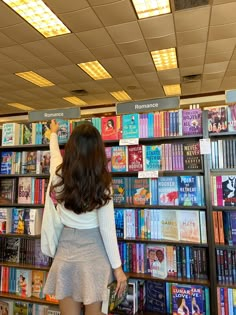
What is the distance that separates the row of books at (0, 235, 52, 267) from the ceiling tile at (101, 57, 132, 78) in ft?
10.4

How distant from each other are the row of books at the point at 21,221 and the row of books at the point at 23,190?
0.28ft

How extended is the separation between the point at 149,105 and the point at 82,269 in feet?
4.03

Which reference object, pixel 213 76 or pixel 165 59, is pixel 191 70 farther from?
pixel 165 59

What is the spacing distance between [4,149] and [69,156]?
141cm

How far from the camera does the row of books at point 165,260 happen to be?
1833 millimetres

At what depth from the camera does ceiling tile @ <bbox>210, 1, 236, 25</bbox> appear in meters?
2.86

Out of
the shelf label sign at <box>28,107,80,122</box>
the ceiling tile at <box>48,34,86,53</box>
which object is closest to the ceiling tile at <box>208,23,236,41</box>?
the ceiling tile at <box>48,34,86,53</box>

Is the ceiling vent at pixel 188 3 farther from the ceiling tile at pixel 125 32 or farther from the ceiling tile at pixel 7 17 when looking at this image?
the ceiling tile at pixel 7 17

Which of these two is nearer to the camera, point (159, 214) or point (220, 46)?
point (159, 214)

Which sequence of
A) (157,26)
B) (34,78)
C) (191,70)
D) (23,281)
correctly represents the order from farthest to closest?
(34,78), (191,70), (157,26), (23,281)

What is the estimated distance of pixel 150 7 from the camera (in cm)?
293

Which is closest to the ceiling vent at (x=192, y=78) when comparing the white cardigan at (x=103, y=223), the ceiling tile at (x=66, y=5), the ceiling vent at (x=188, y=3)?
the ceiling vent at (x=188, y=3)

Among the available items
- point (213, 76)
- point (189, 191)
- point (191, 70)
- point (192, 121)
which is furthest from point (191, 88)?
point (189, 191)

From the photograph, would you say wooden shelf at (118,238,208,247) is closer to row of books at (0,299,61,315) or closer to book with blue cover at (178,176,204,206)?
book with blue cover at (178,176,204,206)
